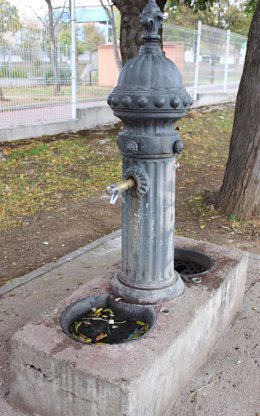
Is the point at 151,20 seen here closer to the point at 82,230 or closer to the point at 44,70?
the point at 82,230

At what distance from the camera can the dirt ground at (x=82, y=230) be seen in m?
3.88

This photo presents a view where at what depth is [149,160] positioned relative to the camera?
204 cm

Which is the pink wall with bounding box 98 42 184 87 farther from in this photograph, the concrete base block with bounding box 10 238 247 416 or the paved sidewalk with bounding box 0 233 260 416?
the concrete base block with bounding box 10 238 247 416

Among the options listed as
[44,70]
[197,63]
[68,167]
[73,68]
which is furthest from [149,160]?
[197,63]

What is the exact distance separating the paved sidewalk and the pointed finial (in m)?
1.33

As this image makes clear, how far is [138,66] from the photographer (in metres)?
1.94

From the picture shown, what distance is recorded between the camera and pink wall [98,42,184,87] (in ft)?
33.1

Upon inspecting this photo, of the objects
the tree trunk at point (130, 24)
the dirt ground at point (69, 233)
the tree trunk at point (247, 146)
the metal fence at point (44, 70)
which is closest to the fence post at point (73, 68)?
the metal fence at point (44, 70)

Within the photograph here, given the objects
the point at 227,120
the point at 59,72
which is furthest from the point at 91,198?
the point at 227,120

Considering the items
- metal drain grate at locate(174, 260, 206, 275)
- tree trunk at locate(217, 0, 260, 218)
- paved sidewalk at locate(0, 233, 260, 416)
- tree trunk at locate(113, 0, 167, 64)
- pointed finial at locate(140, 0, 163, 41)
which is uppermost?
tree trunk at locate(113, 0, 167, 64)

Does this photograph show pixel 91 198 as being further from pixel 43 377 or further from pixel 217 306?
pixel 43 377

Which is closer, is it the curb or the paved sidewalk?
the paved sidewalk

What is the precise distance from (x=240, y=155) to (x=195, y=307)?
7.93 ft

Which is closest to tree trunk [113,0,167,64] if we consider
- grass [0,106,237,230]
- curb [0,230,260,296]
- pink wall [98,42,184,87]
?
grass [0,106,237,230]
